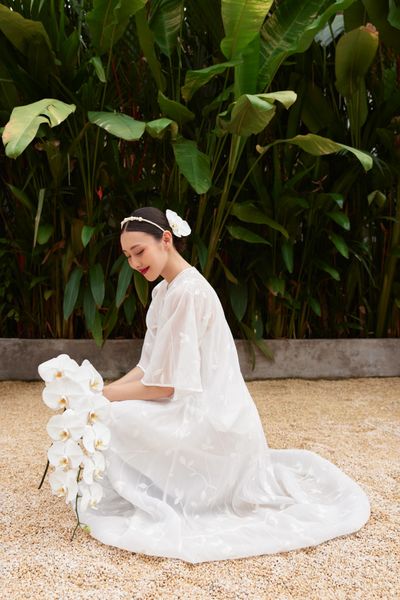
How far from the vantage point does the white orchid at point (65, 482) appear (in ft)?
3.76

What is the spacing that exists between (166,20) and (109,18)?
0.97 ft

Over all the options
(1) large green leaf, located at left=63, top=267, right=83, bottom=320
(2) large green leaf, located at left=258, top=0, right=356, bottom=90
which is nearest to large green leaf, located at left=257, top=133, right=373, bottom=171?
(2) large green leaf, located at left=258, top=0, right=356, bottom=90

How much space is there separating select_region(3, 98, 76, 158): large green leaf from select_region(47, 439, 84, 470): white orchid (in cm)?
94

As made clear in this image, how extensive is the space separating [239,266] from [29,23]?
137cm

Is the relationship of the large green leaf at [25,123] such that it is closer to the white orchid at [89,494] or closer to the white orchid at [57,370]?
the white orchid at [57,370]

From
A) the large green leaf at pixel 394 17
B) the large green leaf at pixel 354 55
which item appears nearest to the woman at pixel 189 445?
the large green leaf at pixel 354 55

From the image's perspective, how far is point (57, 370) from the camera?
1.14 metres

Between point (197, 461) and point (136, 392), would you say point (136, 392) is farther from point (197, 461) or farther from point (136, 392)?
point (197, 461)

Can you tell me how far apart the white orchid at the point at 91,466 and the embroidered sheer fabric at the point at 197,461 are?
112 millimetres

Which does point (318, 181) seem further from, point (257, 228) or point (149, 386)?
point (149, 386)

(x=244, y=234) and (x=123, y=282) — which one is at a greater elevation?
(x=244, y=234)

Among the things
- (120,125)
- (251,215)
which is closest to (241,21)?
(120,125)

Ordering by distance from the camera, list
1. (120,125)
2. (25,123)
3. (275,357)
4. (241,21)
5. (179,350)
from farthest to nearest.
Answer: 1. (275,357)
2. (241,21)
3. (120,125)
4. (25,123)
5. (179,350)

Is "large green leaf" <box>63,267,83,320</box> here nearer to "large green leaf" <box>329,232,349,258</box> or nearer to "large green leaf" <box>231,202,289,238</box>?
"large green leaf" <box>231,202,289,238</box>
